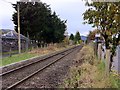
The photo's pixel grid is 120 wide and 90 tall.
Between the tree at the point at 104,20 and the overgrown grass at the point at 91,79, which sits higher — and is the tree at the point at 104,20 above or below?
above

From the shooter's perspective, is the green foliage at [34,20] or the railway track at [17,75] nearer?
the railway track at [17,75]

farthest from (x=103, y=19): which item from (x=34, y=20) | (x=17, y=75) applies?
(x=34, y=20)

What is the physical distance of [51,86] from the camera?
47.1 feet

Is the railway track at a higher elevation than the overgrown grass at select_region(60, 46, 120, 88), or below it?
below

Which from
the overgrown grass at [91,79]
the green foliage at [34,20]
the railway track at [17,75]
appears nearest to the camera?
the overgrown grass at [91,79]

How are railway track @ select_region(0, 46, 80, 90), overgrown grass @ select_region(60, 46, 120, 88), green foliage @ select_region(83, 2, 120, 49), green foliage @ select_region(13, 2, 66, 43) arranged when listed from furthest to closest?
green foliage @ select_region(13, 2, 66, 43), green foliage @ select_region(83, 2, 120, 49), railway track @ select_region(0, 46, 80, 90), overgrown grass @ select_region(60, 46, 120, 88)

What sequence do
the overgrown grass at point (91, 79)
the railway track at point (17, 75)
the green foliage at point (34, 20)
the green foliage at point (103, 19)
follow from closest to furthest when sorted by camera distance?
the overgrown grass at point (91, 79) < the railway track at point (17, 75) < the green foliage at point (103, 19) < the green foliage at point (34, 20)

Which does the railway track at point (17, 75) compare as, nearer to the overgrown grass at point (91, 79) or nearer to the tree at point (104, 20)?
the overgrown grass at point (91, 79)

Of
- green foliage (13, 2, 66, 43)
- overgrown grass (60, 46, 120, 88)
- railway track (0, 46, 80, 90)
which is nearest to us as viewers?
overgrown grass (60, 46, 120, 88)

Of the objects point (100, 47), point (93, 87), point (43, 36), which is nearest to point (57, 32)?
point (43, 36)

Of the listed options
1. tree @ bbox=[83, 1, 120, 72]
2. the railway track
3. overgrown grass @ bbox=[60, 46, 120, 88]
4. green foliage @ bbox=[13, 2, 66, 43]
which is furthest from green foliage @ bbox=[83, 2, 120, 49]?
green foliage @ bbox=[13, 2, 66, 43]

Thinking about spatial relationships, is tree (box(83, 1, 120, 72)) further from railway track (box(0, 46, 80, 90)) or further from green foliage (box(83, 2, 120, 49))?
railway track (box(0, 46, 80, 90))

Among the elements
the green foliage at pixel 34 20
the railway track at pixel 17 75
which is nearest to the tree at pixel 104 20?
the railway track at pixel 17 75

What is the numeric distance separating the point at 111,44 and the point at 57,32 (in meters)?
55.3
